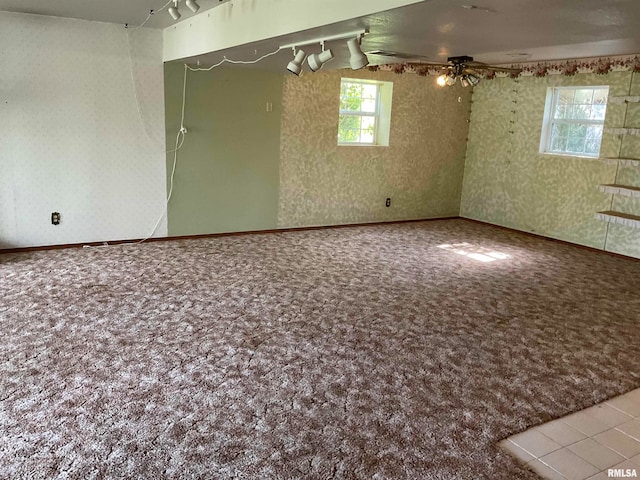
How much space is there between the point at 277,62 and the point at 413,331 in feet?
9.92

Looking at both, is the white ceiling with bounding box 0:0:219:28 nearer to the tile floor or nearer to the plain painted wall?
the plain painted wall

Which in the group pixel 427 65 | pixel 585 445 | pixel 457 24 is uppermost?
pixel 427 65

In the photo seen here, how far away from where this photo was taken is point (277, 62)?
521cm

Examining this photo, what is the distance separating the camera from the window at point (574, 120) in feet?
20.5

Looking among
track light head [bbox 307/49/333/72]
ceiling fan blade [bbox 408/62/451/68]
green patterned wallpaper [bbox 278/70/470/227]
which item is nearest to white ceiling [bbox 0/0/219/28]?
track light head [bbox 307/49/333/72]

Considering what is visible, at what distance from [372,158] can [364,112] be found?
2.02 feet

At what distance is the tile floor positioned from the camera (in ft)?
7.39

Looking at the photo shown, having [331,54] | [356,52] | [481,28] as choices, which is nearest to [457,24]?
[481,28]

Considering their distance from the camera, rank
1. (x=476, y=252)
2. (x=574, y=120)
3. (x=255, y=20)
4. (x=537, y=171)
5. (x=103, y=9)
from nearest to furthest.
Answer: (x=255, y=20) → (x=103, y=9) → (x=476, y=252) → (x=574, y=120) → (x=537, y=171)

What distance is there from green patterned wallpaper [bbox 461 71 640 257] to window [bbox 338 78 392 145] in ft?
4.83

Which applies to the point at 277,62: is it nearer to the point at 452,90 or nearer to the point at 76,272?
the point at 76,272

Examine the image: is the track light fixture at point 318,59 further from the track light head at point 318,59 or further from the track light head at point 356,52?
the track light head at point 356,52

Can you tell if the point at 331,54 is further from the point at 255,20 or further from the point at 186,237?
the point at 186,237

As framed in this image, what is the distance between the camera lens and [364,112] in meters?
7.06
